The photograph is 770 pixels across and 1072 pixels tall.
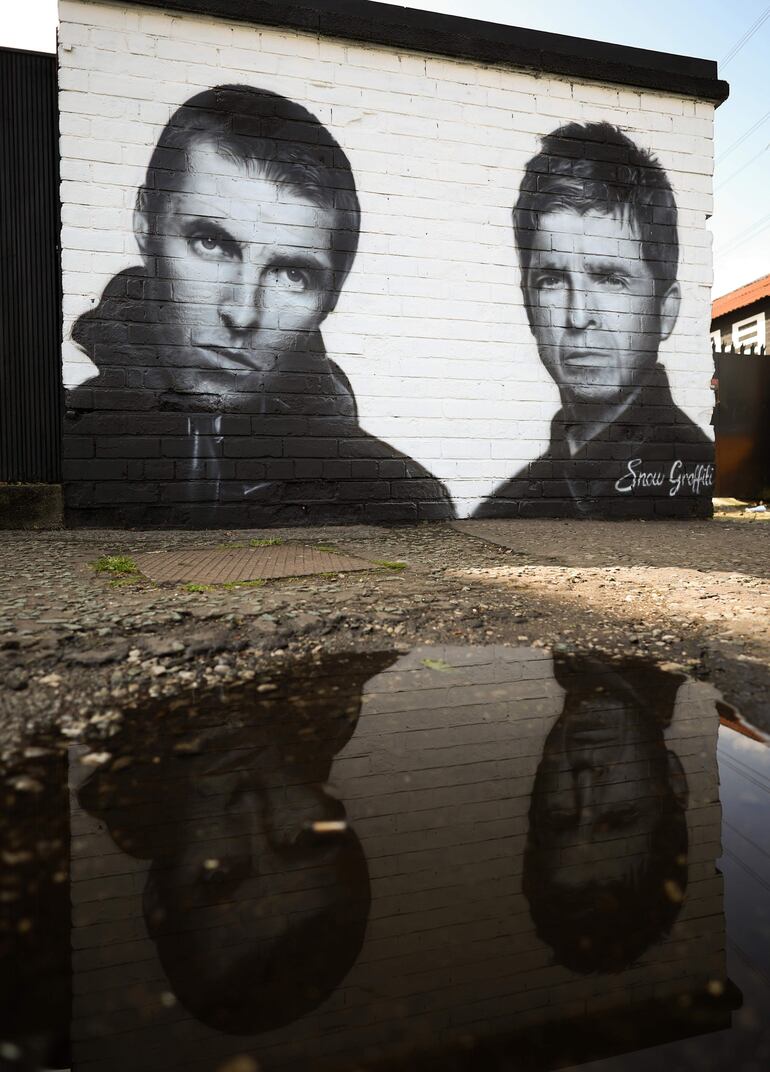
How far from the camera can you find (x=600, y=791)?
118 cm

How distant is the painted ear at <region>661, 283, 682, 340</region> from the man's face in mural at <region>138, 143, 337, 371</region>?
293 centimetres

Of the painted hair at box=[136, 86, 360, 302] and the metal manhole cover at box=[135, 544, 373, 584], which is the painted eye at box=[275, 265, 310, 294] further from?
the metal manhole cover at box=[135, 544, 373, 584]

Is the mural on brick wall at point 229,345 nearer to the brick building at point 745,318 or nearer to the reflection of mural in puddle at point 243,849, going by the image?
the reflection of mural in puddle at point 243,849

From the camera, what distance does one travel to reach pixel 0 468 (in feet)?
16.1

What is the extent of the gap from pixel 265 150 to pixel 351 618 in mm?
4302

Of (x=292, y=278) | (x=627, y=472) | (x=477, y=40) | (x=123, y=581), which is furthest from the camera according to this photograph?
(x=627, y=472)

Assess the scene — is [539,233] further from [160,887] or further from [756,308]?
[756,308]

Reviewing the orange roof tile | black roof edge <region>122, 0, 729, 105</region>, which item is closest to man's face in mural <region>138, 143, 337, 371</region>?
black roof edge <region>122, 0, 729, 105</region>

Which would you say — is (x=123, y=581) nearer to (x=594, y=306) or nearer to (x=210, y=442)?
(x=210, y=442)

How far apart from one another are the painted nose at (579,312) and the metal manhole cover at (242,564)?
330cm

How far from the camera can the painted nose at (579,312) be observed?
576 centimetres

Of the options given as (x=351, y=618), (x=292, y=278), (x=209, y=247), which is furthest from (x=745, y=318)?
(x=351, y=618)

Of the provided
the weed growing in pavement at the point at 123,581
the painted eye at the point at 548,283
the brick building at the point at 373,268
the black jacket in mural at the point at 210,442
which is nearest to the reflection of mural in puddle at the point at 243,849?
the weed growing in pavement at the point at 123,581

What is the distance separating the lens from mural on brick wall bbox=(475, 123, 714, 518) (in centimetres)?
571
